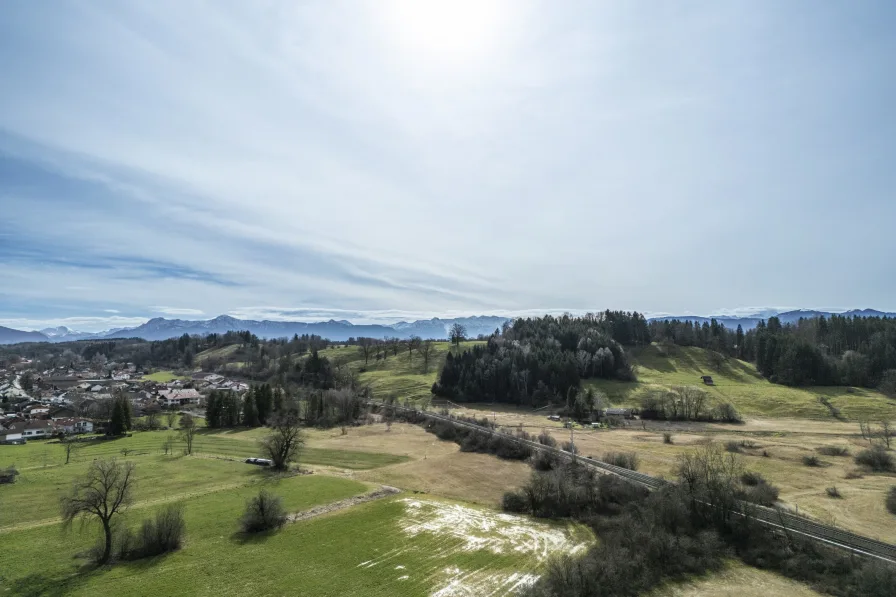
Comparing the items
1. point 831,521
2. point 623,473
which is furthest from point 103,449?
point 831,521

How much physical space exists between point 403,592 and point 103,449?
73.9 m

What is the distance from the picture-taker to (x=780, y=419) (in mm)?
98750

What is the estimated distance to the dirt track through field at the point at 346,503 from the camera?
4481cm

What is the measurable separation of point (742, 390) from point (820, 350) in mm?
35966

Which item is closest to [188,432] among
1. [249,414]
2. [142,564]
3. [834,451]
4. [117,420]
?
[117,420]

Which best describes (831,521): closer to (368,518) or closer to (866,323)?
(368,518)

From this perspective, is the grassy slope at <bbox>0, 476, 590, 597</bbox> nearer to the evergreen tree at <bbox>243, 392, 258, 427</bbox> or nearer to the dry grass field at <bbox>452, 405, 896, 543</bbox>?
the dry grass field at <bbox>452, 405, 896, 543</bbox>

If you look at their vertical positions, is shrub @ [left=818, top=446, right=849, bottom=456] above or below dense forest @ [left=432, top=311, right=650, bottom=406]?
below

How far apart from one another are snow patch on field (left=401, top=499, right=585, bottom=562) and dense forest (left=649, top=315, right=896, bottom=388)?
12484 centimetres

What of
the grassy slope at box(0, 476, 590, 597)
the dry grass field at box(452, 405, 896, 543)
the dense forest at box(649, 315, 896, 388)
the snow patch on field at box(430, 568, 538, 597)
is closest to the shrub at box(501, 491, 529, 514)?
the grassy slope at box(0, 476, 590, 597)

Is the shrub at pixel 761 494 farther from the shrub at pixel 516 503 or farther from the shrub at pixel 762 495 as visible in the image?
the shrub at pixel 516 503

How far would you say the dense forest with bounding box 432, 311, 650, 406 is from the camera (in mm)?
132000

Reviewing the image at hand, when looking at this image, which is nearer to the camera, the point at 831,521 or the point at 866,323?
the point at 831,521

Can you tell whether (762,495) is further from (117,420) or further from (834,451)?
(117,420)
